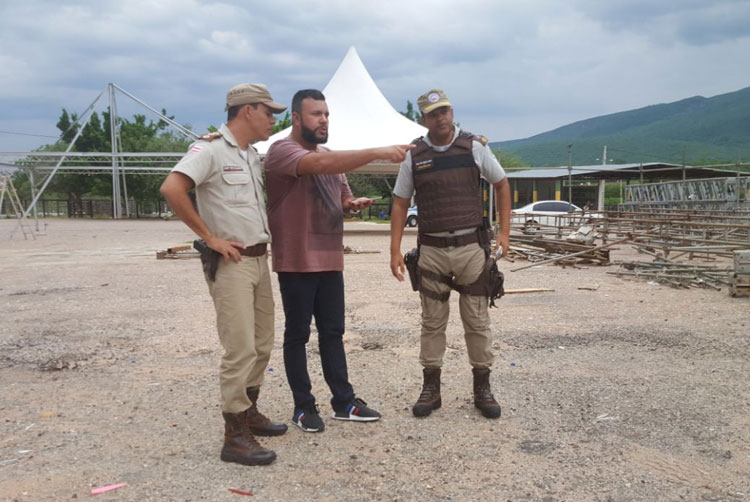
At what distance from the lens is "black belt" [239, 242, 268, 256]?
124 inches

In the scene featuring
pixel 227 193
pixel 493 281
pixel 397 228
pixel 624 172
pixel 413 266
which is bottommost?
pixel 493 281

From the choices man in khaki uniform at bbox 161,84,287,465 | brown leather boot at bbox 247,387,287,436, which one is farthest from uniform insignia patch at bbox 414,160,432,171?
brown leather boot at bbox 247,387,287,436

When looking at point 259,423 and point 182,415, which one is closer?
point 259,423

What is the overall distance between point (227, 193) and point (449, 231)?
1.42 metres

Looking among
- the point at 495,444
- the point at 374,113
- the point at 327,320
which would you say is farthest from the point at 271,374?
the point at 374,113

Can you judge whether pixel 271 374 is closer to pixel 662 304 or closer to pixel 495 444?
pixel 495 444

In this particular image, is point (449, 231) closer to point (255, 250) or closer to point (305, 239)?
point (305, 239)

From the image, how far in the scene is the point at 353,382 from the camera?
4422 mm

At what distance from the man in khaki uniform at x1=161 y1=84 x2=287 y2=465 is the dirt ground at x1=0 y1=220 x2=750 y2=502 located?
0.27 m

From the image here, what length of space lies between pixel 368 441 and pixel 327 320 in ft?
2.38

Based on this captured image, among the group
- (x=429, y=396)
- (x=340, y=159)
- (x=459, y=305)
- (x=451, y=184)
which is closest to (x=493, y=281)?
(x=459, y=305)

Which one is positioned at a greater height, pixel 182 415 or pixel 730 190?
pixel 730 190

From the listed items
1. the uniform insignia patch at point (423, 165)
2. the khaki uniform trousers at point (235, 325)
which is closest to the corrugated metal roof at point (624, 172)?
the uniform insignia patch at point (423, 165)

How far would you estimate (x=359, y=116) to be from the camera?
20688 mm
